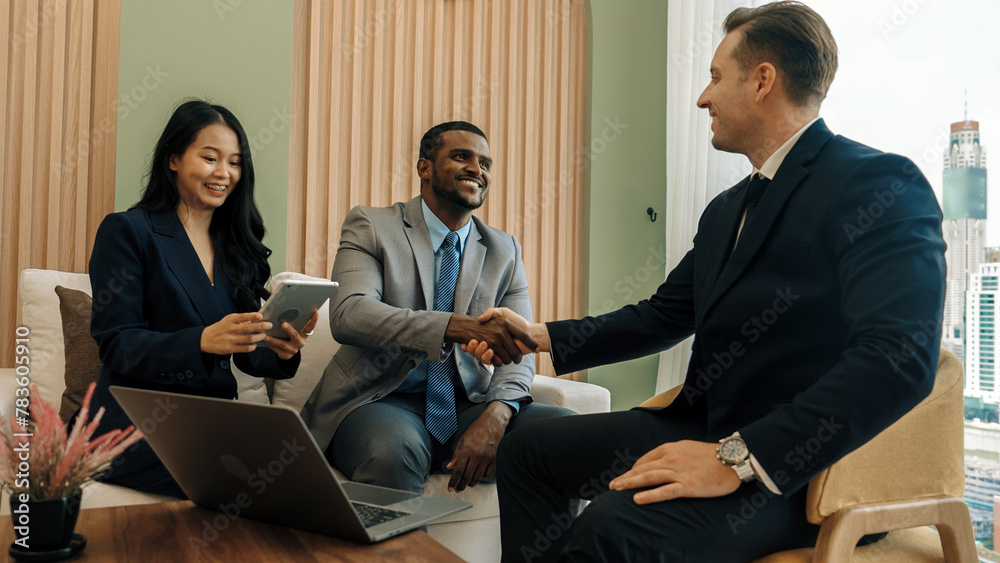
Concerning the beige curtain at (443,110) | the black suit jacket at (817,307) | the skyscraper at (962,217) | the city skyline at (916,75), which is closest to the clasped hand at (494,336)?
the black suit jacket at (817,307)

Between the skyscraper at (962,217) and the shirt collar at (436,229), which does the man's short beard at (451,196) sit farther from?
the skyscraper at (962,217)

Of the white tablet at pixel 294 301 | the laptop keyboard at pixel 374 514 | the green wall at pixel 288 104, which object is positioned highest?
the green wall at pixel 288 104

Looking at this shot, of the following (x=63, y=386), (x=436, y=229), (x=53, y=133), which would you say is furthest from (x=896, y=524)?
(x=53, y=133)

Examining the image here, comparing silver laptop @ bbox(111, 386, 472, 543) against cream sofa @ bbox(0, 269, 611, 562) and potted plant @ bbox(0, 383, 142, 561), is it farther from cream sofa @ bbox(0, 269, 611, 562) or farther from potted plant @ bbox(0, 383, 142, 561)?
cream sofa @ bbox(0, 269, 611, 562)

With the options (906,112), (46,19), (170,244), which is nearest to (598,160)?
(906,112)

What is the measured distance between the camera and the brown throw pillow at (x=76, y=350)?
198 centimetres

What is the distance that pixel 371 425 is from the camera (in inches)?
79.6

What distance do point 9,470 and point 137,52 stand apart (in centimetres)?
211

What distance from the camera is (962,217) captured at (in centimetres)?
228

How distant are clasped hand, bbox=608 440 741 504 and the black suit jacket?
8cm

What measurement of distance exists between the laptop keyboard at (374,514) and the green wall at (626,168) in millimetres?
2330

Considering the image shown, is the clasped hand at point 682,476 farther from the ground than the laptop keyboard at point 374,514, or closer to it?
farther from the ground

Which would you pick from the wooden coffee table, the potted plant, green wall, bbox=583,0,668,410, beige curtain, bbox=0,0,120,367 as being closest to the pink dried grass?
the potted plant

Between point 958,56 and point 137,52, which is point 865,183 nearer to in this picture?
point 958,56
